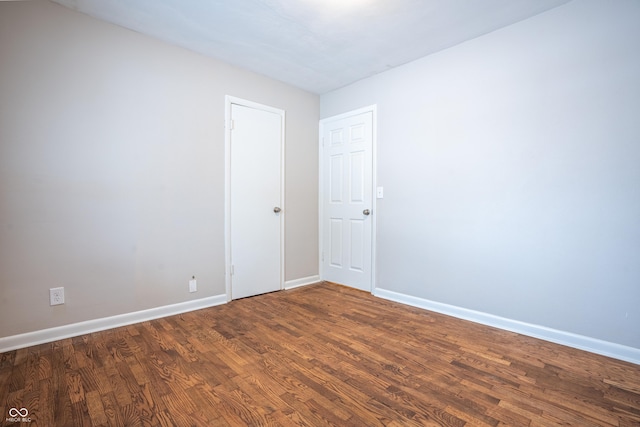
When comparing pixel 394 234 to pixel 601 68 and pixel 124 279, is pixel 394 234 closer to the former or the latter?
pixel 601 68

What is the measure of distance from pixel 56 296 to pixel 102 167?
1.04 metres

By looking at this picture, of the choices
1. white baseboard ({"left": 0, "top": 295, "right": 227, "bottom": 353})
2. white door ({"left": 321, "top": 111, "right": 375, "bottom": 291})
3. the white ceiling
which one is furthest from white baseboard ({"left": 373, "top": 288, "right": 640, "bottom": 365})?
the white ceiling

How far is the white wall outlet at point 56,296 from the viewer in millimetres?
2234

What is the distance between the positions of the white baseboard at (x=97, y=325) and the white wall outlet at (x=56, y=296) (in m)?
0.19

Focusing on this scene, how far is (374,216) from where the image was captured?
11.3 feet

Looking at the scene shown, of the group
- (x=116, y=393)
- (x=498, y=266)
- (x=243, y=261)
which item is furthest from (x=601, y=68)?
(x=116, y=393)

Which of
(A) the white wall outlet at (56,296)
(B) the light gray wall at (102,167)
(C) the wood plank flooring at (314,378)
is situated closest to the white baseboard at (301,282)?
(B) the light gray wall at (102,167)

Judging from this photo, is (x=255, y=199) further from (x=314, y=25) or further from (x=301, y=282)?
(x=314, y=25)

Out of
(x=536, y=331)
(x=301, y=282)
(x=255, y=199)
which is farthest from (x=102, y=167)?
(x=536, y=331)

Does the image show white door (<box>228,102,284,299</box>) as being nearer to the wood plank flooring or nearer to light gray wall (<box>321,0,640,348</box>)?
the wood plank flooring

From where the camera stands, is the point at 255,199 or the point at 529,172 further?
the point at 255,199

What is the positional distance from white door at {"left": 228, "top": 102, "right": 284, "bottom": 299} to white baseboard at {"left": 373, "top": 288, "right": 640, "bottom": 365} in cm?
157

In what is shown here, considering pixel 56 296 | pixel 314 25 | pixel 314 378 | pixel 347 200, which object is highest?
pixel 314 25

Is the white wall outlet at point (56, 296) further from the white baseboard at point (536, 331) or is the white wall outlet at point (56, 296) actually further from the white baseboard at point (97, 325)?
the white baseboard at point (536, 331)
